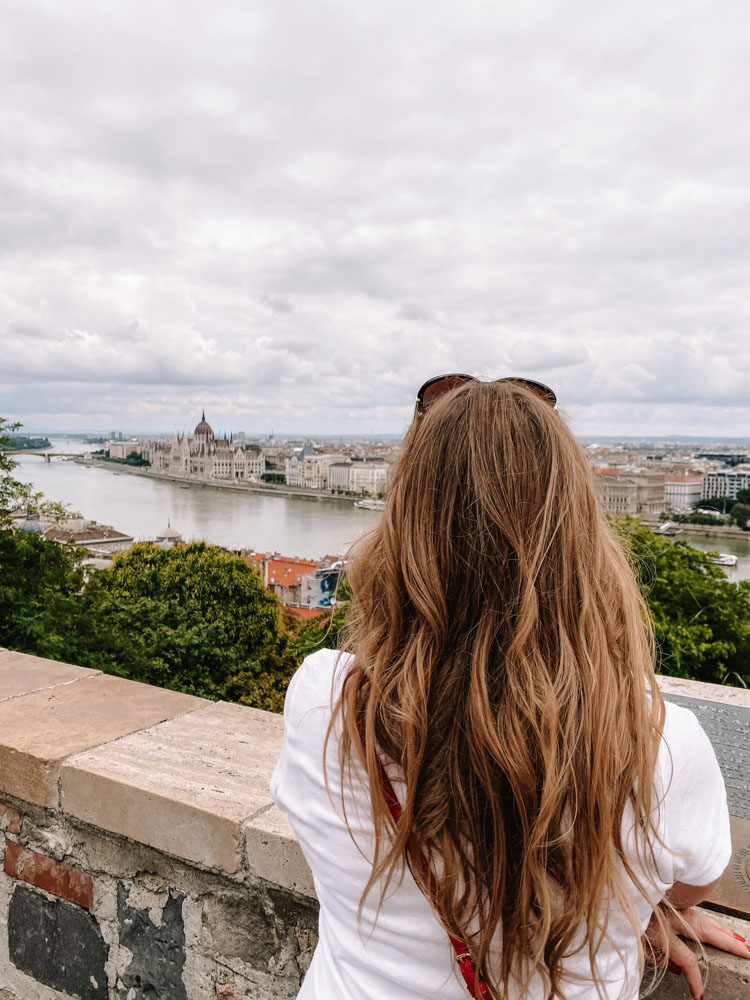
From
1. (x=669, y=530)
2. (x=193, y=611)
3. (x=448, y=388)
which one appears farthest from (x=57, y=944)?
(x=669, y=530)

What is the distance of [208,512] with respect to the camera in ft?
159

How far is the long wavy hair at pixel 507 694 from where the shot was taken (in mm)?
687

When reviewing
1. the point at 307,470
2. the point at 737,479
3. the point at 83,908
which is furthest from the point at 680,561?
the point at 307,470

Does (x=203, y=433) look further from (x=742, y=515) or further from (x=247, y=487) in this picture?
(x=742, y=515)

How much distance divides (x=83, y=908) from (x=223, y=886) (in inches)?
15.1

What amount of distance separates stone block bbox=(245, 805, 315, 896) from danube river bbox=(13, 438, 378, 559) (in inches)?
955

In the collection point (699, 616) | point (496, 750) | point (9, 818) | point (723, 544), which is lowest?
point (723, 544)

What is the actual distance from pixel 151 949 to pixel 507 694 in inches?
45.4

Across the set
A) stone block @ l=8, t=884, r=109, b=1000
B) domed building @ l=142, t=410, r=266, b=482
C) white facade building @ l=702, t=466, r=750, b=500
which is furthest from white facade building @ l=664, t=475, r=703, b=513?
domed building @ l=142, t=410, r=266, b=482

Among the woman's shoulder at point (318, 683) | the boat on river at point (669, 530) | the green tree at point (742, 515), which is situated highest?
the woman's shoulder at point (318, 683)

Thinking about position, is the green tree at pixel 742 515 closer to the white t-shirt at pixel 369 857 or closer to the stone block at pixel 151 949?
the stone block at pixel 151 949

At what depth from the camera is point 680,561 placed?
Result: 1011 centimetres

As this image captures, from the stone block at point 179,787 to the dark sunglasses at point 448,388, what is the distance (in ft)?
2.66

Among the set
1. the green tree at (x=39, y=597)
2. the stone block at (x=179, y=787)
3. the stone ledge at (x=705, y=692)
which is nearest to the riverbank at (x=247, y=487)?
the green tree at (x=39, y=597)
